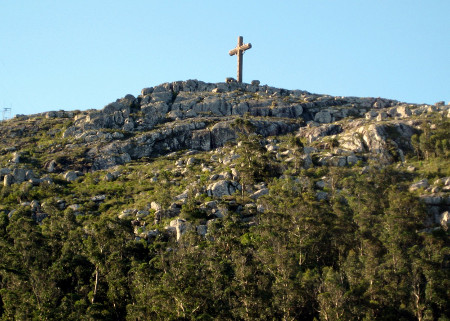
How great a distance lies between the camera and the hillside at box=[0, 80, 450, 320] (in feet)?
158

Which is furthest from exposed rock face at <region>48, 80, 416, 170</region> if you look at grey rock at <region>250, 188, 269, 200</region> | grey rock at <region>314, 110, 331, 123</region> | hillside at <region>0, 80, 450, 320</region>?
grey rock at <region>250, 188, 269, 200</region>

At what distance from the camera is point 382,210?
68.3 metres

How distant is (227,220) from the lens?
61.8 m

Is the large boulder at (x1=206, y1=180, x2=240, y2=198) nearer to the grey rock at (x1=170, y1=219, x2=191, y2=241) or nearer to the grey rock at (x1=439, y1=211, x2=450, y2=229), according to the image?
the grey rock at (x1=170, y1=219, x2=191, y2=241)

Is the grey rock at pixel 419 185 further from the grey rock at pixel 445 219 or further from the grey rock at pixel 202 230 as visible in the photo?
the grey rock at pixel 202 230

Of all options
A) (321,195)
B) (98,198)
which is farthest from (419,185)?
(98,198)

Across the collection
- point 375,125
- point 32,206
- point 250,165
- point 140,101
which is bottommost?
point 32,206

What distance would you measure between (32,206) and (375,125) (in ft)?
222

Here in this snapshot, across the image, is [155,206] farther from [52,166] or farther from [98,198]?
[52,166]

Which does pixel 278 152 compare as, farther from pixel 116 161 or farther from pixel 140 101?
pixel 140 101

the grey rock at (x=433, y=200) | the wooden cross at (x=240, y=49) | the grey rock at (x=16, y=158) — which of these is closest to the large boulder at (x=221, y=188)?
the grey rock at (x=433, y=200)

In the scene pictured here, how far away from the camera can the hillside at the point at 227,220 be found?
48.1 metres

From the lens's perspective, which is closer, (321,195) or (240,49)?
(321,195)

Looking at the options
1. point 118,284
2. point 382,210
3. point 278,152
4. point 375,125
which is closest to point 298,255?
point 382,210
